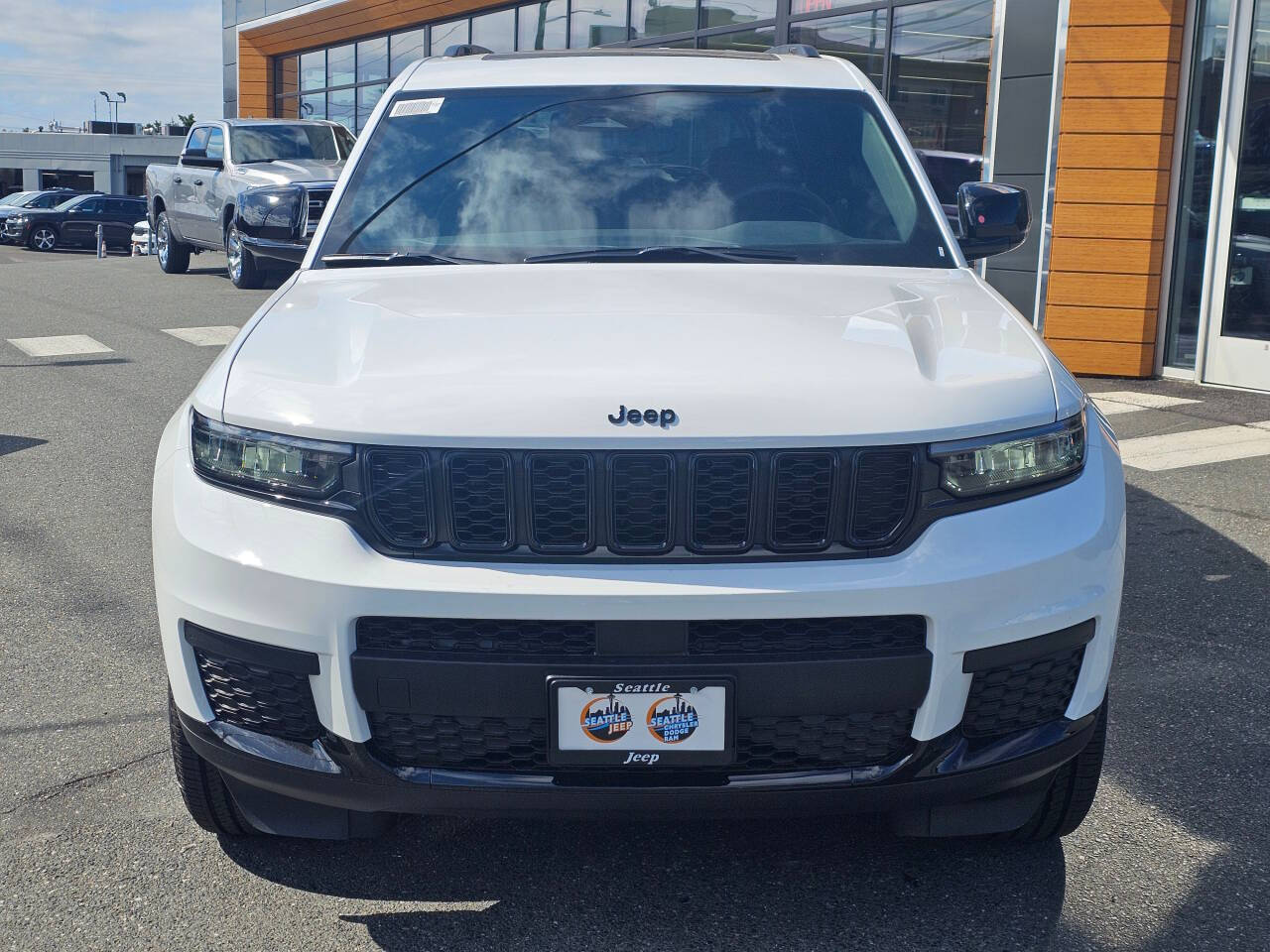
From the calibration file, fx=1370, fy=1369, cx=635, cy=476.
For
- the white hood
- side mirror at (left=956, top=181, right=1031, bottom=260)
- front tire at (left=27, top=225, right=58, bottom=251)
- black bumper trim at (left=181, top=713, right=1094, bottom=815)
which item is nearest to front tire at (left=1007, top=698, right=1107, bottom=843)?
black bumper trim at (left=181, top=713, right=1094, bottom=815)

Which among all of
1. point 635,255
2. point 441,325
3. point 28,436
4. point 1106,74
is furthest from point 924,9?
point 441,325

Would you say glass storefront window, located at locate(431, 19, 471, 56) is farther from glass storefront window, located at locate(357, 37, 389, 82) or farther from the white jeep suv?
the white jeep suv

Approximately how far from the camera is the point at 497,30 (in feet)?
65.7

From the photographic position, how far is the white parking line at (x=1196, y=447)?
7.35 m

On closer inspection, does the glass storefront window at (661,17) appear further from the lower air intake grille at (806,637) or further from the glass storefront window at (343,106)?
the lower air intake grille at (806,637)

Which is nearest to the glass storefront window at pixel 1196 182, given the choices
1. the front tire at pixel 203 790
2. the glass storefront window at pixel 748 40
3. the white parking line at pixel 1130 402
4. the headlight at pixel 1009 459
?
the white parking line at pixel 1130 402

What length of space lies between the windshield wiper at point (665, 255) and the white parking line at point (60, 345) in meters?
8.88

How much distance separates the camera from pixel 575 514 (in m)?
2.36

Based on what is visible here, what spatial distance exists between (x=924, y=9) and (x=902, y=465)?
1079 cm

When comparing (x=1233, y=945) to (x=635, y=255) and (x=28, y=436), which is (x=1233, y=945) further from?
(x=28, y=436)

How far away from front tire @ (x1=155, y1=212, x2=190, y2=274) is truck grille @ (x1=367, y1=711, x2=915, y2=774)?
56.5ft

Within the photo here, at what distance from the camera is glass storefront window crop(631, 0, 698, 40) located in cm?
1557

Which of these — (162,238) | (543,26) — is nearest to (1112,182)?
(543,26)

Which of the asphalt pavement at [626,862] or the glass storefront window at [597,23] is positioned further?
the glass storefront window at [597,23]
